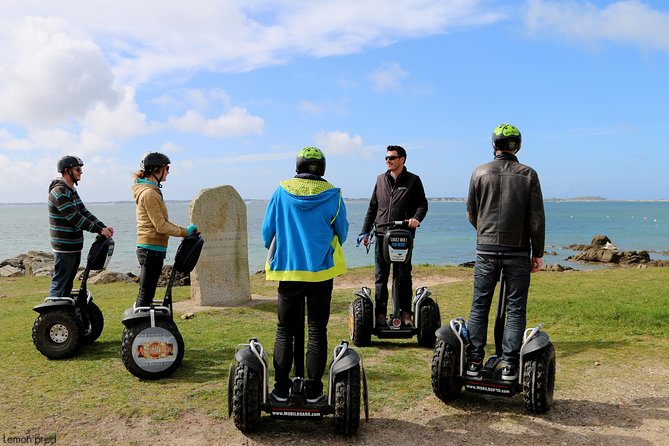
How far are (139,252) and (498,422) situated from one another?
140 inches

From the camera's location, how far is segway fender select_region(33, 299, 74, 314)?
594 centimetres

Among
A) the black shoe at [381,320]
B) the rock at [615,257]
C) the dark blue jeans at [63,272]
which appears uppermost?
the dark blue jeans at [63,272]

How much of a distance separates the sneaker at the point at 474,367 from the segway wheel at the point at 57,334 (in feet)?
13.2

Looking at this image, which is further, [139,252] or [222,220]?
[222,220]

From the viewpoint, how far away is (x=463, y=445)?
3830mm

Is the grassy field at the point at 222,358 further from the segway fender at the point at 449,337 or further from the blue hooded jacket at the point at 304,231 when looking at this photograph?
the blue hooded jacket at the point at 304,231

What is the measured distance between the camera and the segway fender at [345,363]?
3914 mm

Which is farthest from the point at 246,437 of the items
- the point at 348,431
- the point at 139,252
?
the point at 139,252

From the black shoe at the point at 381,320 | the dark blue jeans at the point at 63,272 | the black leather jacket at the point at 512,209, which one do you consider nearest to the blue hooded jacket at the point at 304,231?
the black leather jacket at the point at 512,209

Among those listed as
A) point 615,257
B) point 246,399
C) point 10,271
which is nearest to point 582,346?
point 246,399

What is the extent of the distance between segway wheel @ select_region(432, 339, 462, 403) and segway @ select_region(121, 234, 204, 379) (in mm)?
2402

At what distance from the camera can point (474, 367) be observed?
4547mm

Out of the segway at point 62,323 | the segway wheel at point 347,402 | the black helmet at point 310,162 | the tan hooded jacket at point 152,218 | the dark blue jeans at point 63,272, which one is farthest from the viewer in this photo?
the dark blue jeans at point 63,272

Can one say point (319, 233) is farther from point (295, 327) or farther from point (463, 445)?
point (463, 445)
